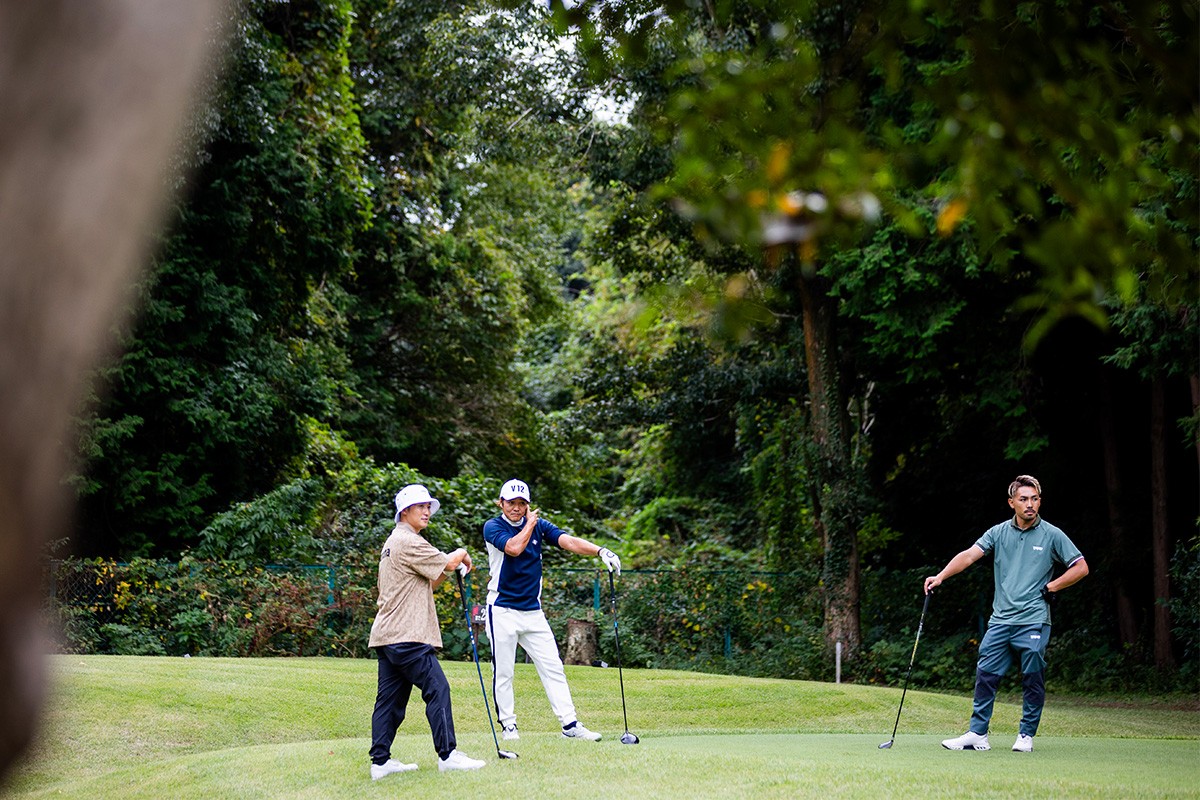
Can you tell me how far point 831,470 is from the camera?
23.7m

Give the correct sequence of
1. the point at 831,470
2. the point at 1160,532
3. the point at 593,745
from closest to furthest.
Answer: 1. the point at 593,745
2. the point at 1160,532
3. the point at 831,470

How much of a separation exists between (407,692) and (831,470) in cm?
1526

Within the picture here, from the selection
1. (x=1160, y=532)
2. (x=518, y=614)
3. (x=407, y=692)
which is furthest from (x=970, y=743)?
(x=1160, y=532)

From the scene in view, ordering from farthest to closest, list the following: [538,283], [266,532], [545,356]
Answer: [545,356]
[538,283]
[266,532]

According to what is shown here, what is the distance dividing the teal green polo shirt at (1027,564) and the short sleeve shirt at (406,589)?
4.52 metres

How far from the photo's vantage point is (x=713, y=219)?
A: 12.7 ft

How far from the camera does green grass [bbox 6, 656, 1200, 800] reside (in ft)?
27.9

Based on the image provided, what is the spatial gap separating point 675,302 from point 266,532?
19092 mm

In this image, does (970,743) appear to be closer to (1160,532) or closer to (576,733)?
(576,733)

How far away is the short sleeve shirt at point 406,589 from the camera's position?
936cm

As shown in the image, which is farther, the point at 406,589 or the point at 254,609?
the point at 254,609

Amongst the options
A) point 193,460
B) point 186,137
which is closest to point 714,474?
point 193,460

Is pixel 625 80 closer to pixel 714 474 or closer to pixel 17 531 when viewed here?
pixel 714 474

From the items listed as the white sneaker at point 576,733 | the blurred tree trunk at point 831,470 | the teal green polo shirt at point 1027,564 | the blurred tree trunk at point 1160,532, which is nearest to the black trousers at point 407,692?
the white sneaker at point 576,733
